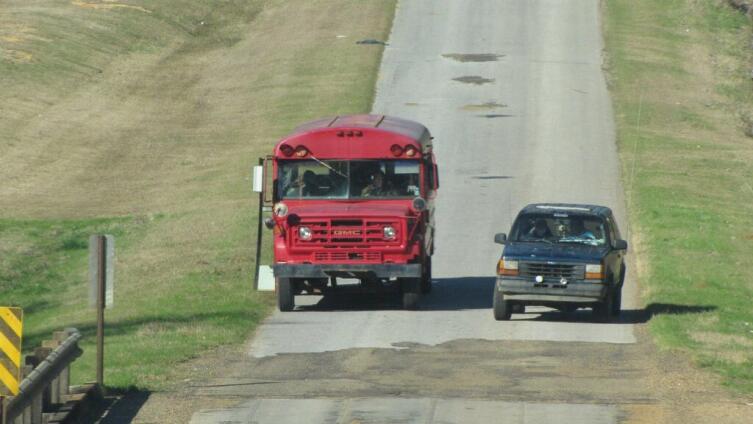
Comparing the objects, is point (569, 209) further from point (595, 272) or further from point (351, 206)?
point (351, 206)

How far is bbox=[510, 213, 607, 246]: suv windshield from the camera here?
76.2ft

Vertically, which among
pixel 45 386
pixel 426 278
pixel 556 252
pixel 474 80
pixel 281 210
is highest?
pixel 474 80

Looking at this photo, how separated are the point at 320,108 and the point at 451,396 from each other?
97.6ft

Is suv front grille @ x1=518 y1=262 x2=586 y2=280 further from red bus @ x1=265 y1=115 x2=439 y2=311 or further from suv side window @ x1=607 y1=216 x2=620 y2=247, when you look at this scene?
red bus @ x1=265 y1=115 x2=439 y2=311

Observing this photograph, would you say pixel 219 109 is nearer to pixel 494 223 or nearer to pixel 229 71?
pixel 229 71

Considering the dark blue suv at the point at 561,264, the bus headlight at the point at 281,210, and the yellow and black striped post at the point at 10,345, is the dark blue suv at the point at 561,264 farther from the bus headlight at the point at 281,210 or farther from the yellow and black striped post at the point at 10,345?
the yellow and black striped post at the point at 10,345

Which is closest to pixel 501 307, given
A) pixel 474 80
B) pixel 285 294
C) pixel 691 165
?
pixel 285 294

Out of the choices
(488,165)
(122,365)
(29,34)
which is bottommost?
(122,365)

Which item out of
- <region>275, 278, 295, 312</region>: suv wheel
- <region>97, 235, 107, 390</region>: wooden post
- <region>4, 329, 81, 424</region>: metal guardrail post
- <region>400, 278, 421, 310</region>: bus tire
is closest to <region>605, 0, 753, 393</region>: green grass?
<region>400, 278, 421, 310</region>: bus tire

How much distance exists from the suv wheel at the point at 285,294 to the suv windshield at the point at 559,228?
12.0 ft

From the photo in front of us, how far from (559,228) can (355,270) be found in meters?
3.44

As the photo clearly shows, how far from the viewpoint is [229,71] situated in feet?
176

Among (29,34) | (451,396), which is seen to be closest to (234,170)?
(29,34)

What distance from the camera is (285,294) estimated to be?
23.3 m
